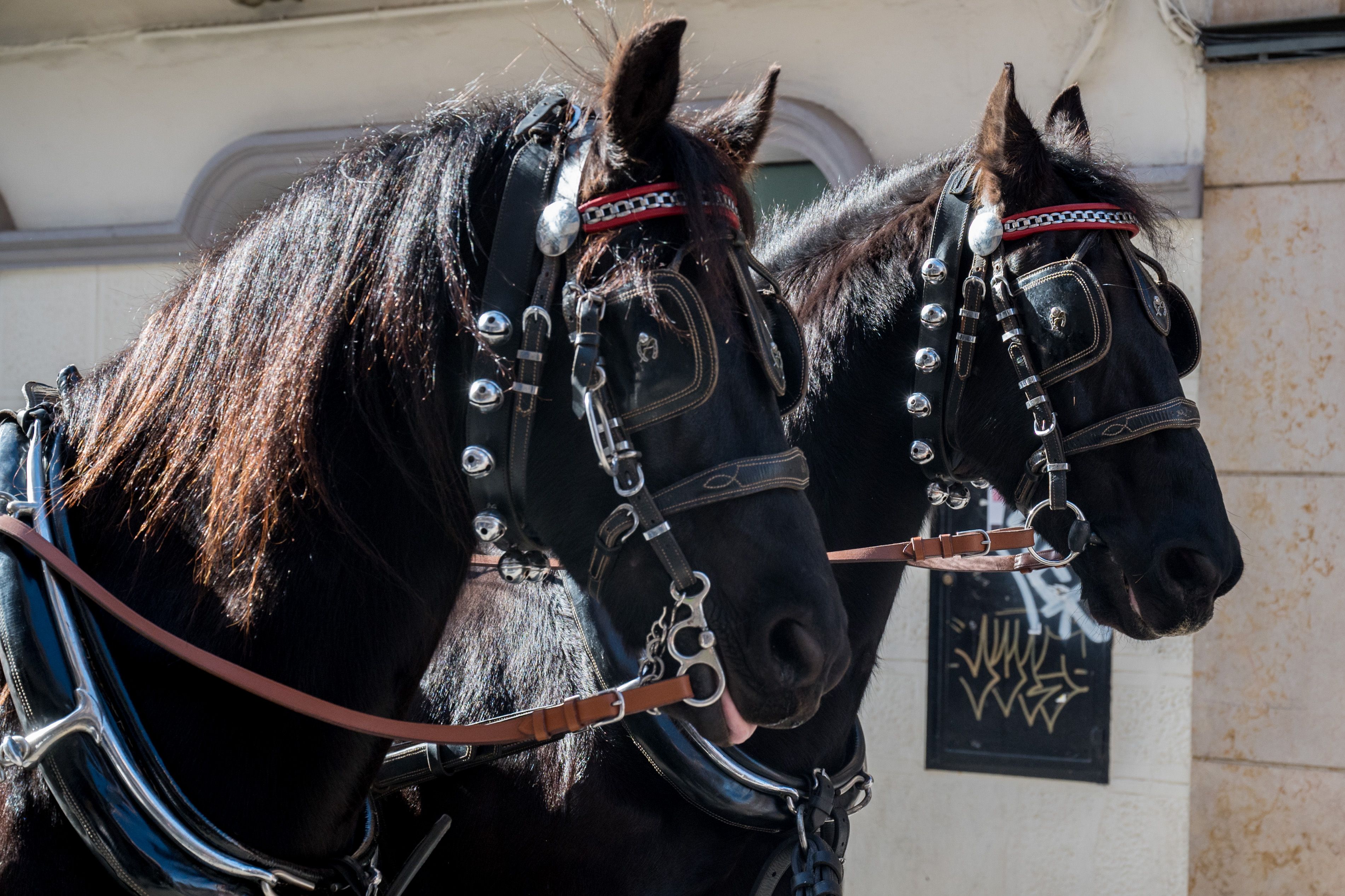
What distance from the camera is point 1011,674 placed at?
11.5 ft

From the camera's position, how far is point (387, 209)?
1.19m

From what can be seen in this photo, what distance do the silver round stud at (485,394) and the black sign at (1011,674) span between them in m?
2.58

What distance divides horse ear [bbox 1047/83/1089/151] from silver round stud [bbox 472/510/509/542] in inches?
61.5

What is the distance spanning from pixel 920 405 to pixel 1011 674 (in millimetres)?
1945

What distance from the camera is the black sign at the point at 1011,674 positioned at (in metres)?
3.41

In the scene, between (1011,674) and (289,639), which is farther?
(1011,674)

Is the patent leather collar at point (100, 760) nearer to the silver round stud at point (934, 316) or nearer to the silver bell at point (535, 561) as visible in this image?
the silver bell at point (535, 561)

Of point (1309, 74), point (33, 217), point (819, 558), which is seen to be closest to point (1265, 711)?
point (1309, 74)

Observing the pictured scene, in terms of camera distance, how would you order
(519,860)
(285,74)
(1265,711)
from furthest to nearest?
1. (285,74)
2. (1265,711)
3. (519,860)

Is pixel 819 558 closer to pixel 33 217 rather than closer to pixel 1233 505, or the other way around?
pixel 1233 505

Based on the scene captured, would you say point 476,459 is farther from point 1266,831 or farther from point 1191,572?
point 1266,831

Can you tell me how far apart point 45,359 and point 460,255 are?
4130mm

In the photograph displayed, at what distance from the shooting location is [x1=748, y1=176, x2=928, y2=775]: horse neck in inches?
77.0

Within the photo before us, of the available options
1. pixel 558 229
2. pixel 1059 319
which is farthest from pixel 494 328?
pixel 1059 319
